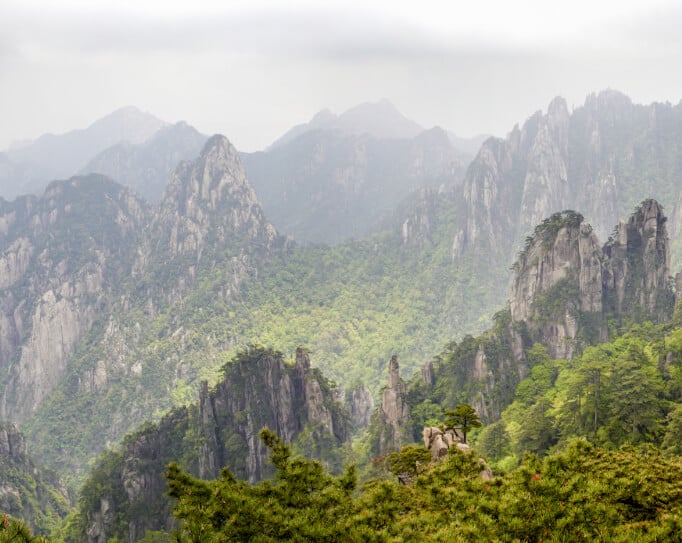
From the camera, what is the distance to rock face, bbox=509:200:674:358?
70.9m

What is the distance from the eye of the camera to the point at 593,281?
2921 inches

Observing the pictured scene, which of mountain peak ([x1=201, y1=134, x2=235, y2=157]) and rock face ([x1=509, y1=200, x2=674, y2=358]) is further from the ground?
mountain peak ([x1=201, y1=134, x2=235, y2=157])

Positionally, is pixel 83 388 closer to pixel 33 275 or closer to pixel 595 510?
pixel 33 275

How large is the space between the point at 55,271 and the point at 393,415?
139741 mm

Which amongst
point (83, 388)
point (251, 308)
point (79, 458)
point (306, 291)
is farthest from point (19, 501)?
point (306, 291)

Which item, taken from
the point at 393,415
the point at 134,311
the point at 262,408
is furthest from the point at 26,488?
the point at 134,311

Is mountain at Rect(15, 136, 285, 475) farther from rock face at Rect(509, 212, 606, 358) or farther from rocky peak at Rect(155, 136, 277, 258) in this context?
rock face at Rect(509, 212, 606, 358)

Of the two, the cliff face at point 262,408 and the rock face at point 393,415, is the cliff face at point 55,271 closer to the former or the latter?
the cliff face at point 262,408

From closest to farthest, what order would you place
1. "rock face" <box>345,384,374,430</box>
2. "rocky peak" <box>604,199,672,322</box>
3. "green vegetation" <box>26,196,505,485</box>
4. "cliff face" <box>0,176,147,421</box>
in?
"rocky peak" <box>604,199,672,322</box> → "rock face" <box>345,384,374,430</box> → "green vegetation" <box>26,196,505,485</box> → "cliff face" <box>0,176,147,421</box>

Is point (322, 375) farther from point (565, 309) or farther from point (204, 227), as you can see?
point (204, 227)

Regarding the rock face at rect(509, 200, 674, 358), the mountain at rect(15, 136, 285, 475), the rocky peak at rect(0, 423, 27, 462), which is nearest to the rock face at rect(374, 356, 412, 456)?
the rock face at rect(509, 200, 674, 358)

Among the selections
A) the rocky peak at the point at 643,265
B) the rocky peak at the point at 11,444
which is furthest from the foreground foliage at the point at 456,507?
the rocky peak at the point at 11,444

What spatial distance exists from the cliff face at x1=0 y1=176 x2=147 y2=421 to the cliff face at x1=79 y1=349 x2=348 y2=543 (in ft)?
279

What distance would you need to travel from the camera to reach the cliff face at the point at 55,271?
148m
